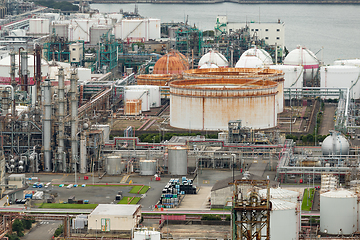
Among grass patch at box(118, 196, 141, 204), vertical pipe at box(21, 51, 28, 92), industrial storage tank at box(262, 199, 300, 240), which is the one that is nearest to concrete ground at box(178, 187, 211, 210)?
grass patch at box(118, 196, 141, 204)

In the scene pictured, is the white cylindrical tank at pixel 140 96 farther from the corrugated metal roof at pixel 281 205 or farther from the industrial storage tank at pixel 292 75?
the corrugated metal roof at pixel 281 205

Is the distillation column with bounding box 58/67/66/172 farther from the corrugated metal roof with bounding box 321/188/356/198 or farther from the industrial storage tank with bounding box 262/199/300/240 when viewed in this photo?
the industrial storage tank with bounding box 262/199/300/240

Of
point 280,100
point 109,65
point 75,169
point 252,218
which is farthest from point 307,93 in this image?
point 252,218

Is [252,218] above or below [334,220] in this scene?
above

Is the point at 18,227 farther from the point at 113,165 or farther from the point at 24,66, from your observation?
the point at 24,66

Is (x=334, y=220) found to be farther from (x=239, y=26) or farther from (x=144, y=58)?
(x=239, y=26)

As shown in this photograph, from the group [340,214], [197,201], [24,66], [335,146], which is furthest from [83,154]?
[340,214]
